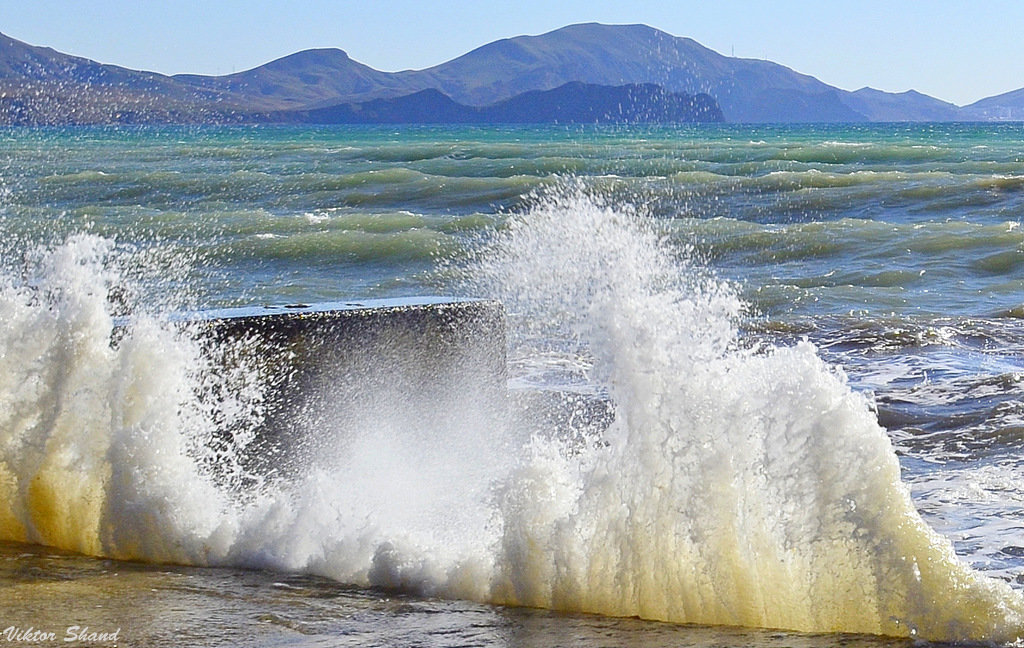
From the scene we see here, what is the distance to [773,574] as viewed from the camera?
329cm

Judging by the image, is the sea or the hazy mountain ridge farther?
the hazy mountain ridge

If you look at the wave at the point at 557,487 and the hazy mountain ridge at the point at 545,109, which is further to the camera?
the hazy mountain ridge at the point at 545,109

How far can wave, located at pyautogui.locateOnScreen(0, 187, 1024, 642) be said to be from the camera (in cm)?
326

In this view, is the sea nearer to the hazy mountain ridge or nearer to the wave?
the wave

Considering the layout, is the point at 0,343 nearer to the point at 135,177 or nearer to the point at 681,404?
the point at 681,404

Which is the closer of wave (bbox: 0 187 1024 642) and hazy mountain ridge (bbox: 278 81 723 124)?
wave (bbox: 0 187 1024 642)

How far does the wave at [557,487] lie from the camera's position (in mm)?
3262

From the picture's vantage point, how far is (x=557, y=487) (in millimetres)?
3551

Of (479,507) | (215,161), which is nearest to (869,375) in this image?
(479,507)

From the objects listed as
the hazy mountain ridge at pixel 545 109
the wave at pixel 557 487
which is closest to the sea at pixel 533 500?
the wave at pixel 557 487

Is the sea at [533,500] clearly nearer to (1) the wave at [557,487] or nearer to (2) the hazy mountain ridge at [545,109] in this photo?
(1) the wave at [557,487]

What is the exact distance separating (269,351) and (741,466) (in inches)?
67.5

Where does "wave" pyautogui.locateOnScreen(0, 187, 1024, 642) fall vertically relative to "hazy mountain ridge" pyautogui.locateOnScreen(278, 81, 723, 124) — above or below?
below

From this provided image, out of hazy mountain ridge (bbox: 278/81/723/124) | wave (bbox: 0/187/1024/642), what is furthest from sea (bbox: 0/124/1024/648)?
hazy mountain ridge (bbox: 278/81/723/124)
